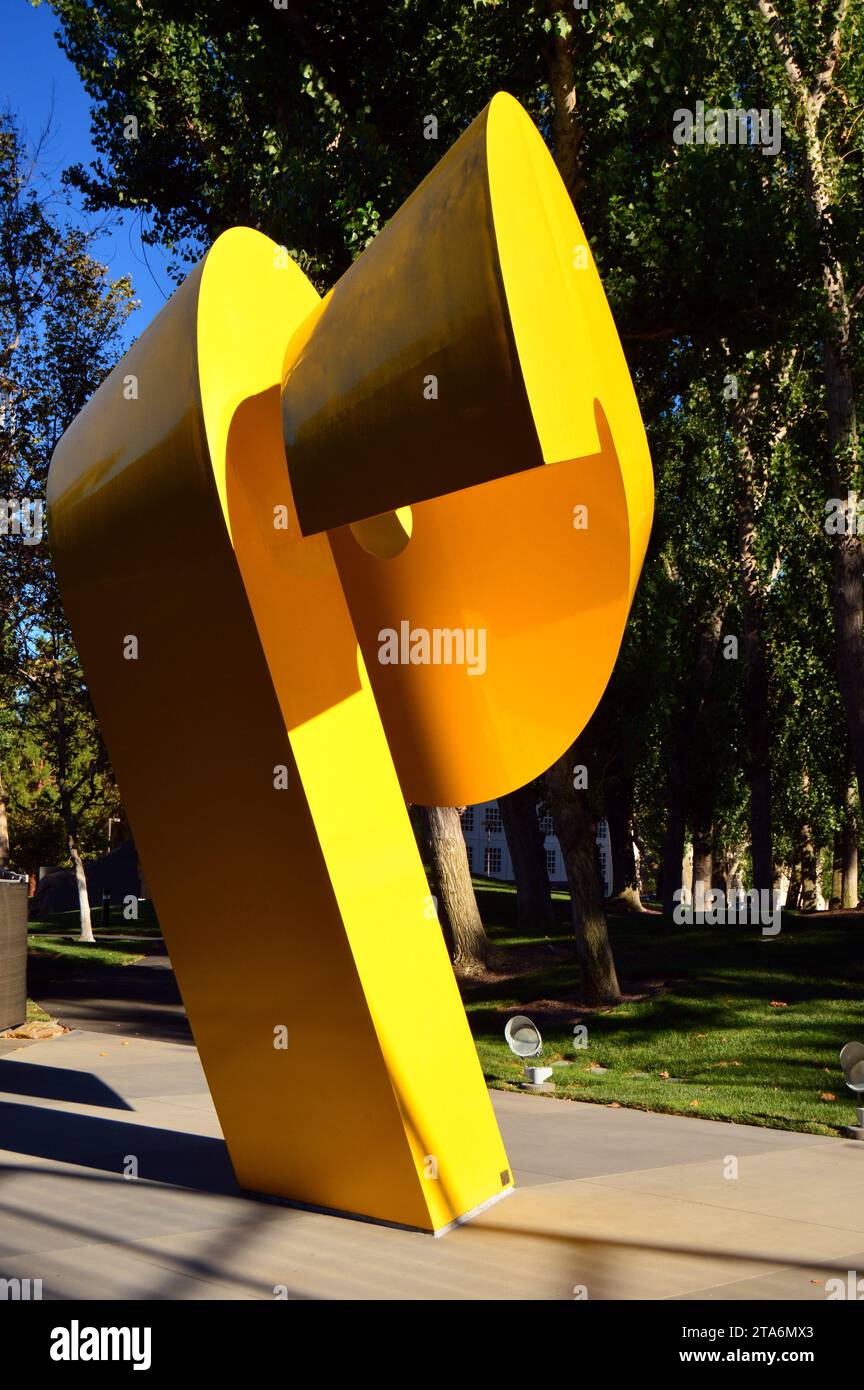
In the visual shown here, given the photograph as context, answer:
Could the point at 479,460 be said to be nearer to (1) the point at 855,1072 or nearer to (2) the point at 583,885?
(1) the point at 855,1072

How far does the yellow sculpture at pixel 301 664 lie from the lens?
6.09 m

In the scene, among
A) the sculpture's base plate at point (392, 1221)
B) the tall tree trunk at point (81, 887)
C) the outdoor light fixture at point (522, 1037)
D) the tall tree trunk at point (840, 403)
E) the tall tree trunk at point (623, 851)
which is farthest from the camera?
the tall tree trunk at point (623, 851)

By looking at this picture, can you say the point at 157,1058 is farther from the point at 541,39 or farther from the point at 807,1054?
the point at 541,39

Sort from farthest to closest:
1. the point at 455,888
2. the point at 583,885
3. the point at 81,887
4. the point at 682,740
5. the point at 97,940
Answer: the point at 97,940 < the point at 682,740 < the point at 81,887 < the point at 455,888 < the point at 583,885

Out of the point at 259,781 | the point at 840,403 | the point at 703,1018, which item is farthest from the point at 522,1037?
the point at 840,403

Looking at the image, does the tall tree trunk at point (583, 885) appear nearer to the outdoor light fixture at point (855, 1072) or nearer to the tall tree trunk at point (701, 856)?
the outdoor light fixture at point (855, 1072)

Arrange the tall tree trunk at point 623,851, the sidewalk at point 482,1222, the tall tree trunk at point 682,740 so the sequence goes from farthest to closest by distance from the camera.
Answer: the tall tree trunk at point 623,851, the tall tree trunk at point 682,740, the sidewalk at point 482,1222

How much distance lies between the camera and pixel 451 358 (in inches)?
184

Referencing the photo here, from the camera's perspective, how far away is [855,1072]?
891cm

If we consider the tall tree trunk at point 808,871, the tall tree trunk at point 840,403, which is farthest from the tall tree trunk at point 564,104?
the tall tree trunk at point 808,871

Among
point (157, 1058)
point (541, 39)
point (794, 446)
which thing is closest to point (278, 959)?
point (157, 1058)

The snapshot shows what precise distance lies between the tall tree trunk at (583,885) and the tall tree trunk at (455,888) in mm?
2726

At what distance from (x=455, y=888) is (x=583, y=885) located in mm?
3595

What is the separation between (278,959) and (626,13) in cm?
1219
